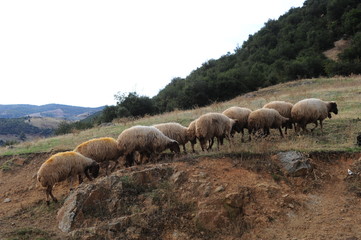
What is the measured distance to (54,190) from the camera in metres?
9.58

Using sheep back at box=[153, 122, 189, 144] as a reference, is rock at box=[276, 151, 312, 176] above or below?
below

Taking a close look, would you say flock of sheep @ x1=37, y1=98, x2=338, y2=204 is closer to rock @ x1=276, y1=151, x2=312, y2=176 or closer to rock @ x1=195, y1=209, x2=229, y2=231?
rock @ x1=276, y1=151, x2=312, y2=176

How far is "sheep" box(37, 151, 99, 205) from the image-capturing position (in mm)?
8469

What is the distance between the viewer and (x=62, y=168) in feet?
28.7

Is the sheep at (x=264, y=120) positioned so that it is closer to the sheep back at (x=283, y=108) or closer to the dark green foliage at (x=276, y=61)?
the sheep back at (x=283, y=108)

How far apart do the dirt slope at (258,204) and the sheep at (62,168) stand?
2.08 ft

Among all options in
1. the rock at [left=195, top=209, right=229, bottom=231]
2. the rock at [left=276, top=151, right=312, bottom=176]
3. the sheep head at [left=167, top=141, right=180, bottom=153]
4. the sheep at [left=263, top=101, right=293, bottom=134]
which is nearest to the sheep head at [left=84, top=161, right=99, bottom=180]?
the sheep head at [left=167, top=141, right=180, bottom=153]

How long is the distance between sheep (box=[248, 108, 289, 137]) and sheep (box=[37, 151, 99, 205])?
604cm

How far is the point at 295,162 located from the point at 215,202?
248 centimetres

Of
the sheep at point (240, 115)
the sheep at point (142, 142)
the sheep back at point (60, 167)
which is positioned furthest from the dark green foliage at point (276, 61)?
the sheep back at point (60, 167)

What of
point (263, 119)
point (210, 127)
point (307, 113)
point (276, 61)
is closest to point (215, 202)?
point (210, 127)

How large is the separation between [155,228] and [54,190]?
4592mm

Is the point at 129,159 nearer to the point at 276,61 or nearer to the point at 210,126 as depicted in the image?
the point at 210,126

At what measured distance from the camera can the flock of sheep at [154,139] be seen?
348 inches
